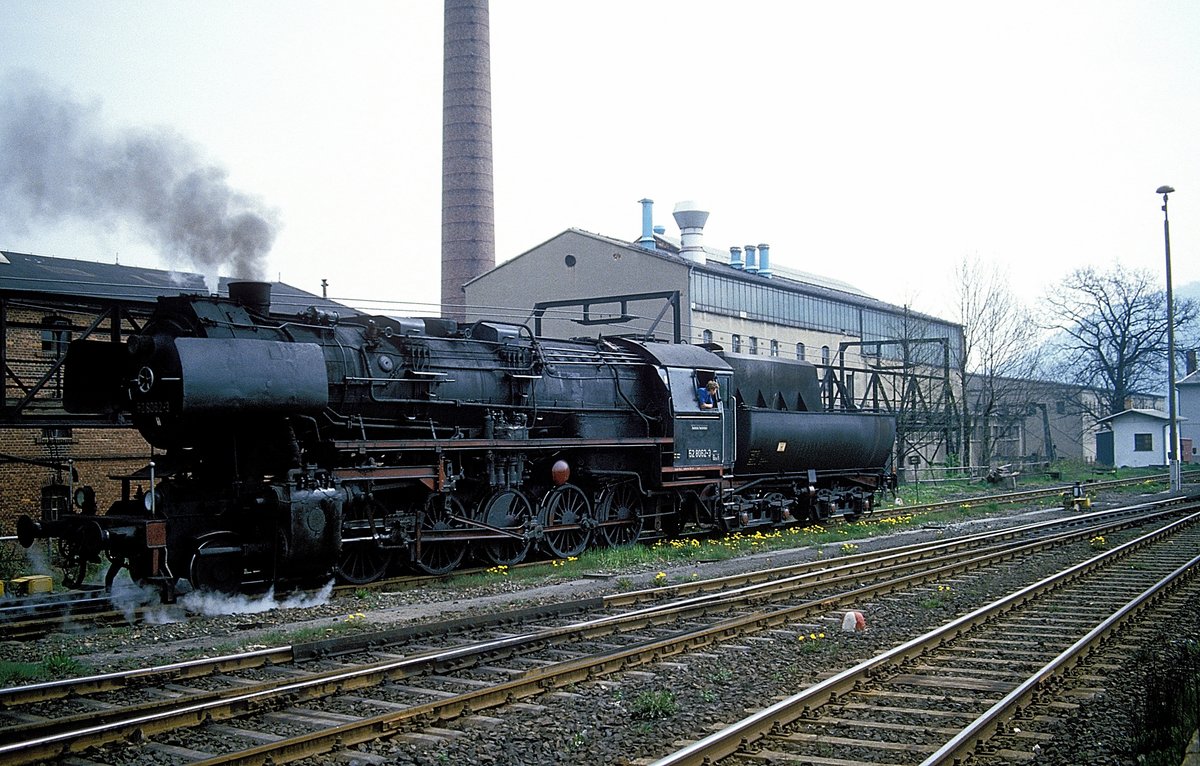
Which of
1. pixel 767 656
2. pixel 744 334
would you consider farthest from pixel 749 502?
pixel 744 334

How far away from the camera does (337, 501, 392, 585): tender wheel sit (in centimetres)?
1329

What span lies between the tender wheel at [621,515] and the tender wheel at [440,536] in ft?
10.8

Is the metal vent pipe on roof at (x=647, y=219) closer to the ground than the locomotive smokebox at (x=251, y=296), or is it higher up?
higher up

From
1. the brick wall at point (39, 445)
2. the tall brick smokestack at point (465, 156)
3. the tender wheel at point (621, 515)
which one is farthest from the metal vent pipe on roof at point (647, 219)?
the tender wheel at point (621, 515)

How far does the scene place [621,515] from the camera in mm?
18266

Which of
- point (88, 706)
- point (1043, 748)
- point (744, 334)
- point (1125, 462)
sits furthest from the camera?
point (1125, 462)

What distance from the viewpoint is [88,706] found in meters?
7.38

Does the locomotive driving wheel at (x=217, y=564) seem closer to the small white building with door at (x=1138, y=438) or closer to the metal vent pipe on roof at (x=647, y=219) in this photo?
the metal vent pipe on roof at (x=647, y=219)

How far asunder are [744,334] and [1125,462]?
27.9m

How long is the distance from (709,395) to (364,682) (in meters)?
12.5

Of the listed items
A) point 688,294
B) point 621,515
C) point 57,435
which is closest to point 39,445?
point 57,435

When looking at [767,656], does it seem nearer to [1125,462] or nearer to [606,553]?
[606,553]

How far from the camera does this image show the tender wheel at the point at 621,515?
17.8 meters

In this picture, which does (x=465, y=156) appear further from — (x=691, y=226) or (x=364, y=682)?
(x=364, y=682)
